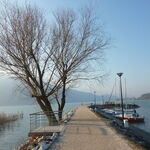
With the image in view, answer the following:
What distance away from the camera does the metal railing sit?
15.5 m

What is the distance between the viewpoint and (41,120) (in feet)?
55.0

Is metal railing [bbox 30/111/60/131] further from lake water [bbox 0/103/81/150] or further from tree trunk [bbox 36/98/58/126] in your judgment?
lake water [bbox 0/103/81/150]

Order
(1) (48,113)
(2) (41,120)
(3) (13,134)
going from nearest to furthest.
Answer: (2) (41,120) < (1) (48,113) < (3) (13,134)

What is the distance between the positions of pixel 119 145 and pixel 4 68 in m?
11.7

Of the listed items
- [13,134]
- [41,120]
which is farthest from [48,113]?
[13,134]

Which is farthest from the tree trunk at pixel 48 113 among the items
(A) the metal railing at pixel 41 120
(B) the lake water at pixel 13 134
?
(B) the lake water at pixel 13 134

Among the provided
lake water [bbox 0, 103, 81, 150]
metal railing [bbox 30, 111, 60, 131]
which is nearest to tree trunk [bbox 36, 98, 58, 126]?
metal railing [bbox 30, 111, 60, 131]

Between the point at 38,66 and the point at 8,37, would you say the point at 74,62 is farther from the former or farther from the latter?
the point at 8,37

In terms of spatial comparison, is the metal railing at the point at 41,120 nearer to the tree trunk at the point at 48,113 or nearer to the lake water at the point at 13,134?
the tree trunk at the point at 48,113

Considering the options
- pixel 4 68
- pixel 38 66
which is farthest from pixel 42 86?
pixel 4 68

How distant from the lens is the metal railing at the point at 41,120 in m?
15.5

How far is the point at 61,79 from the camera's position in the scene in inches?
786

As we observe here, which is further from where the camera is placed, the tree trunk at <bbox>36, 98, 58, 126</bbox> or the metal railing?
the tree trunk at <bbox>36, 98, 58, 126</bbox>

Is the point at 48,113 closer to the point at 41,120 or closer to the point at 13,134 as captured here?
the point at 41,120
